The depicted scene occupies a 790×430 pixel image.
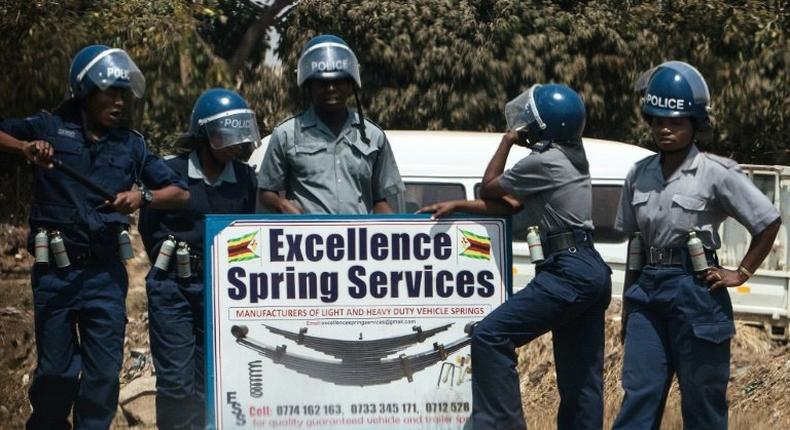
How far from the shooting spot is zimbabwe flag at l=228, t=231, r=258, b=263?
682 centimetres

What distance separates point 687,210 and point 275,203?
80.9 inches

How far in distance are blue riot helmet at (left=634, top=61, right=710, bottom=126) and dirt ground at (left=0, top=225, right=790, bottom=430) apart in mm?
2774

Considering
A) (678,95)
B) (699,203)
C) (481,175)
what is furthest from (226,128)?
(481,175)

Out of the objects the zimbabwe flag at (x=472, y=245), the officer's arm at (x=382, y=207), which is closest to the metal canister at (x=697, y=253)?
the zimbabwe flag at (x=472, y=245)

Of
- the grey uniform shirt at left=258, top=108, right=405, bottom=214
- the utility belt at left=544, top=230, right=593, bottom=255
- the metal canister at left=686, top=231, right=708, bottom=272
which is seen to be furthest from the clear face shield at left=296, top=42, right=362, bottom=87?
the metal canister at left=686, top=231, right=708, bottom=272

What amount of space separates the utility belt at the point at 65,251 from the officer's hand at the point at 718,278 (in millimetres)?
2711

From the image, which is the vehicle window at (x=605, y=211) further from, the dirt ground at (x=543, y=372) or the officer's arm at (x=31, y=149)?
the officer's arm at (x=31, y=149)

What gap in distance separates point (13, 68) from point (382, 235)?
6443mm

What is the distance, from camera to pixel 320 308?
6.88 metres

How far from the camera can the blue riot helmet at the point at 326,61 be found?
7.09 metres

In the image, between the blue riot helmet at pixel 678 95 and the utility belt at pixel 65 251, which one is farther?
the utility belt at pixel 65 251

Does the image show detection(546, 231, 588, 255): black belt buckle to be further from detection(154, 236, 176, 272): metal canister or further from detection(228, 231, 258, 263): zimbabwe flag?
detection(154, 236, 176, 272): metal canister

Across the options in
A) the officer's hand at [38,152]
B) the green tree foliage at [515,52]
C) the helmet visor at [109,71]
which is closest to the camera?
the officer's hand at [38,152]

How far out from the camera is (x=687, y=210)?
253 inches
